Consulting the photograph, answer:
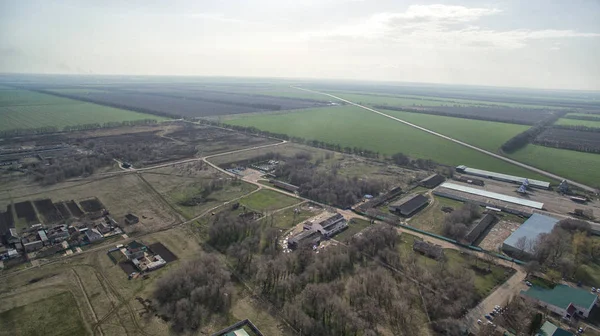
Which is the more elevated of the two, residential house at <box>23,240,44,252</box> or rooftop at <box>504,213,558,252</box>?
rooftop at <box>504,213,558,252</box>

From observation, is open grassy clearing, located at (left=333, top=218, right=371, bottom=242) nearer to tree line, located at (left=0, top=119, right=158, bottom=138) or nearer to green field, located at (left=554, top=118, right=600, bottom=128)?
tree line, located at (left=0, top=119, right=158, bottom=138)

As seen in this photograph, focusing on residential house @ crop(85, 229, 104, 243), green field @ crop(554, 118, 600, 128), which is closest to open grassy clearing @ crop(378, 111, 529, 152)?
green field @ crop(554, 118, 600, 128)

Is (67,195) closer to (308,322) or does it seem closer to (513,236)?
(308,322)

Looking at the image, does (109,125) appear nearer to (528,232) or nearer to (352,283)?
(352,283)

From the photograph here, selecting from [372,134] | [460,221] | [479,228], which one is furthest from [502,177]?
[372,134]

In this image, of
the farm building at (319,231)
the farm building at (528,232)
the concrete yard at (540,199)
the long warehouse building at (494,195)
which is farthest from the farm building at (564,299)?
the long warehouse building at (494,195)

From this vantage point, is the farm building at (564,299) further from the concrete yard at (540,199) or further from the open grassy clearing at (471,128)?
the open grassy clearing at (471,128)
